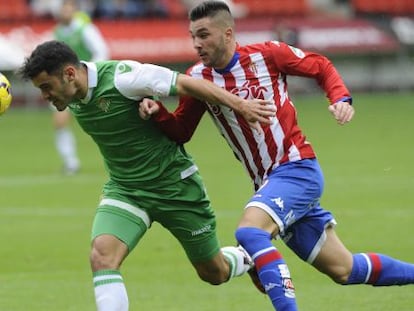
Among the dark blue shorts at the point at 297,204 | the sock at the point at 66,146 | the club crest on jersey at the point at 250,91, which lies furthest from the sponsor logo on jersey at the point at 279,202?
the sock at the point at 66,146

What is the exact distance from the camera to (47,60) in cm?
793

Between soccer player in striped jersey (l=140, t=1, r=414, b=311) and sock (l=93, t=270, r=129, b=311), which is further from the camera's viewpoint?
soccer player in striped jersey (l=140, t=1, r=414, b=311)

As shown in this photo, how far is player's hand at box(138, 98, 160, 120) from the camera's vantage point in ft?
26.4

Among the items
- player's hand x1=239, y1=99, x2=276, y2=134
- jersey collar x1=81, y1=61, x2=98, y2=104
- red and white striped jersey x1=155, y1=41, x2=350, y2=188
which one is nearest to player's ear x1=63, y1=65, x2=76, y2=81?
jersey collar x1=81, y1=61, x2=98, y2=104

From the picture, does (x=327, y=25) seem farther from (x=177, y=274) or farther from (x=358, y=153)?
(x=177, y=274)

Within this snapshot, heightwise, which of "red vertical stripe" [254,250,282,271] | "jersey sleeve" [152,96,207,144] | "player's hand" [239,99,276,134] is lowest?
"red vertical stripe" [254,250,282,271]

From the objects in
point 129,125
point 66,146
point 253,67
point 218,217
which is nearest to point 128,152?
point 129,125

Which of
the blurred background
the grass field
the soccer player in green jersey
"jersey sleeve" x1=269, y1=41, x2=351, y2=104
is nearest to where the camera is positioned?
the soccer player in green jersey

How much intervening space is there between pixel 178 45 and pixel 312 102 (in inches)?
152

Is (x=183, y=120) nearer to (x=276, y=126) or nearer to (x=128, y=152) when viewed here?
(x=128, y=152)

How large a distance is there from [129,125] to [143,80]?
0.43m

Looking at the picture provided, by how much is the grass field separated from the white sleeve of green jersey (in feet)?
6.86

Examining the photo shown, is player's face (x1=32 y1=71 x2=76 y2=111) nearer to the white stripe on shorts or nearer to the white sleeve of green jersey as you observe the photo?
the white sleeve of green jersey

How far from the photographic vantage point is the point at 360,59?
1352 inches
